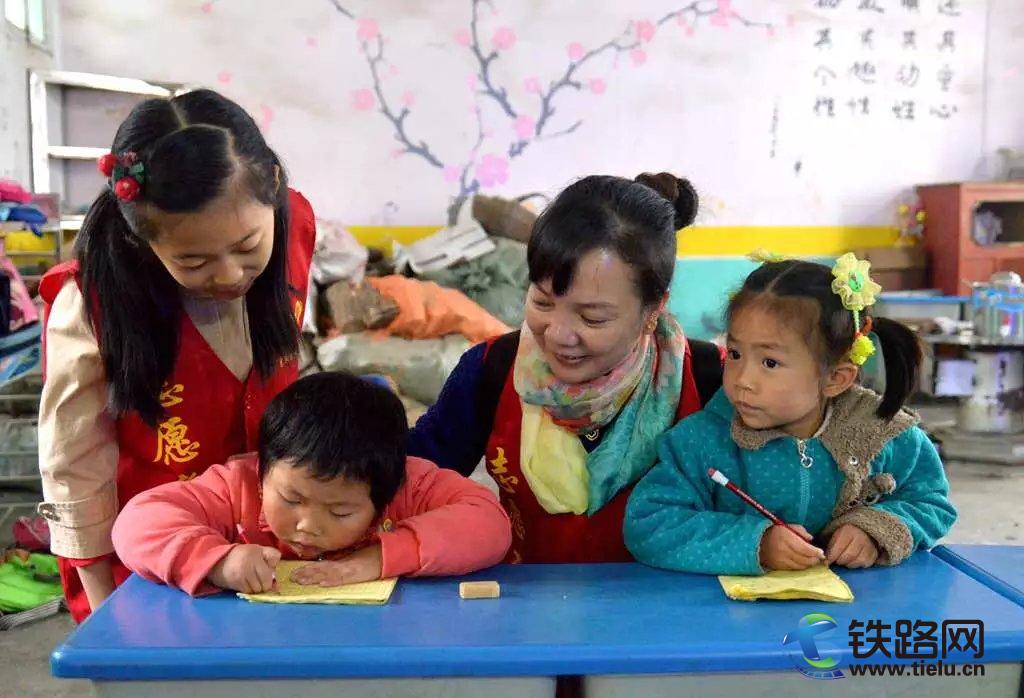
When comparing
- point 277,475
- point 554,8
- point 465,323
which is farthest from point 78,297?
point 554,8

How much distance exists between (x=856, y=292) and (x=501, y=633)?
0.64m

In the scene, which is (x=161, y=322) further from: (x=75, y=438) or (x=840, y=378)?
(x=840, y=378)

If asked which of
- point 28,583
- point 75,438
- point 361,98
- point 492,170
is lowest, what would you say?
point 28,583

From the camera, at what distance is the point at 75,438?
1.25 metres

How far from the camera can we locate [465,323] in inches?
165

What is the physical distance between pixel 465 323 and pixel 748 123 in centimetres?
216

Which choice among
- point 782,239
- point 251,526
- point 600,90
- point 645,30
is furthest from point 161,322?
point 782,239

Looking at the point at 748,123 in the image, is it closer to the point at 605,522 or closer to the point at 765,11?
the point at 765,11

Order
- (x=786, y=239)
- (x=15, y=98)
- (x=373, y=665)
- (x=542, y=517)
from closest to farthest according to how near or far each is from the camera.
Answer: (x=373, y=665)
(x=542, y=517)
(x=15, y=98)
(x=786, y=239)

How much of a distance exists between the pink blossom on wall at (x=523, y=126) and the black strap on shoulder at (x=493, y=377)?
3.81m

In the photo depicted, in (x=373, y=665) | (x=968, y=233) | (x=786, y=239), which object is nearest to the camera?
(x=373, y=665)

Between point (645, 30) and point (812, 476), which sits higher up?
point (645, 30)

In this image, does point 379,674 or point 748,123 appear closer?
point 379,674
